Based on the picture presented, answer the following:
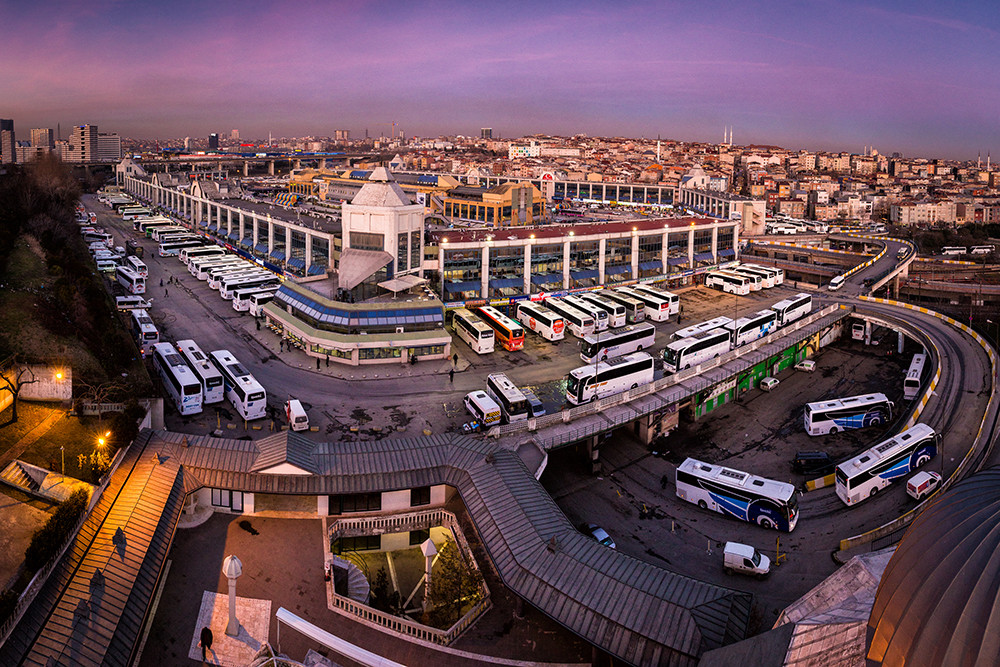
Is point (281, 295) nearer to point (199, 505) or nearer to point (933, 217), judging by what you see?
point (199, 505)

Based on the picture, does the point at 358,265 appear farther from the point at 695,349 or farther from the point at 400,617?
the point at 400,617

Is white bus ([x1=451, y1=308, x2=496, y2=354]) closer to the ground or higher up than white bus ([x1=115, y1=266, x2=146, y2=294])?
closer to the ground

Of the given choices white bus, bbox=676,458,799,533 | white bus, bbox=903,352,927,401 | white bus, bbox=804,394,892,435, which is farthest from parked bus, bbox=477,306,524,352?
white bus, bbox=903,352,927,401

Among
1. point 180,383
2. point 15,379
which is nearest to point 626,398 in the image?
point 180,383

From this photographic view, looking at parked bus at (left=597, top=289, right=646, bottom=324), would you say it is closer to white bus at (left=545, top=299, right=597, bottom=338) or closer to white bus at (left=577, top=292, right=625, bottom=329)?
white bus at (left=577, top=292, right=625, bottom=329)

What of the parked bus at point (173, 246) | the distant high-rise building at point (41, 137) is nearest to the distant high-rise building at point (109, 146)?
the distant high-rise building at point (41, 137)

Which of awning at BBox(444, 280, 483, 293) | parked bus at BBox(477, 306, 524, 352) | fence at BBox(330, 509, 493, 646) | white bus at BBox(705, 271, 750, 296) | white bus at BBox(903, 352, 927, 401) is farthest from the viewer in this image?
white bus at BBox(705, 271, 750, 296)
